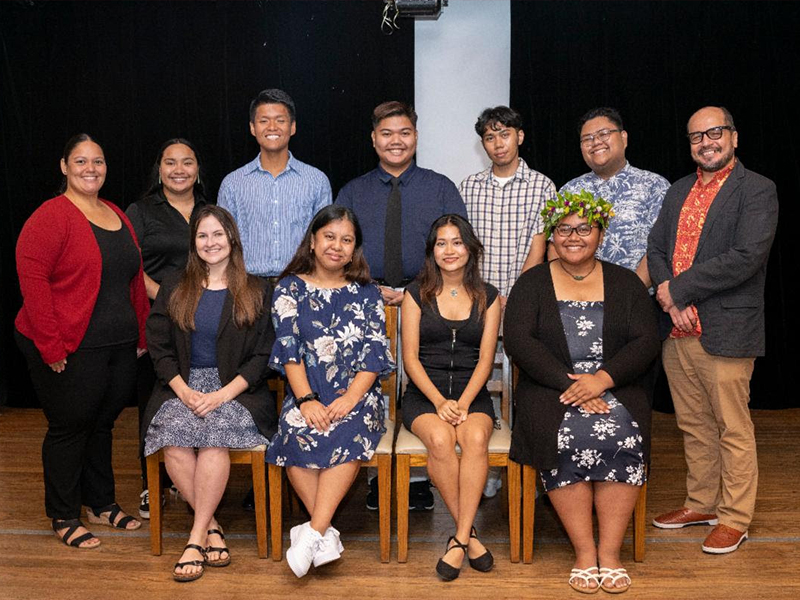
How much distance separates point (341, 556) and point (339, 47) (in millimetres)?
3379

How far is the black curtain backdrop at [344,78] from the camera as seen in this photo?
527 cm

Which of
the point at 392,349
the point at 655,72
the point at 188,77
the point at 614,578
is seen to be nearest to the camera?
the point at 614,578

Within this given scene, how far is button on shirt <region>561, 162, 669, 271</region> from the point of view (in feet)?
11.8

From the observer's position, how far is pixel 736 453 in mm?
3219

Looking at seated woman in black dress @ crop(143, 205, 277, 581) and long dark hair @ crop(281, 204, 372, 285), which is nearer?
seated woman in black dress @ crop(143, 205, 277, 581)

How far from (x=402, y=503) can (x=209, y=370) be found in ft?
3.00

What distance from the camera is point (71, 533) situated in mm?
3268

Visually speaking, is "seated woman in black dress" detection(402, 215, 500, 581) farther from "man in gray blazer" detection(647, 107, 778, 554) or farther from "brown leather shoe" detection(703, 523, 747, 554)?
"brown leather shoe" detection(703, 523, 747, 554)

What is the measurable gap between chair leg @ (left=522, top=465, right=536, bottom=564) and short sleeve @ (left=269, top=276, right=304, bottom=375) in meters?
0.97

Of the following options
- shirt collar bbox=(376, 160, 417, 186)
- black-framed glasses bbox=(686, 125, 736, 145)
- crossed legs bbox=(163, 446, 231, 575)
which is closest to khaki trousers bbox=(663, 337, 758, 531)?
black-framed glasses bbox=(686, 125, 736, 145)

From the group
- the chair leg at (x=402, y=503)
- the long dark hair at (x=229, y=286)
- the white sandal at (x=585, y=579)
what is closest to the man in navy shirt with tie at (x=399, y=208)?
the long dark hair at (x=229, y=286)

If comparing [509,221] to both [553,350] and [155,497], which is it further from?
[155,497]

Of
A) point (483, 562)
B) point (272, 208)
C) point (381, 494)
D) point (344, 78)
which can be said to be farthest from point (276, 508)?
point (344, 78)

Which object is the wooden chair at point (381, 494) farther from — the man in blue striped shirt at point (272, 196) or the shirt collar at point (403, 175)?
the shirt collar at point (403, 175)
